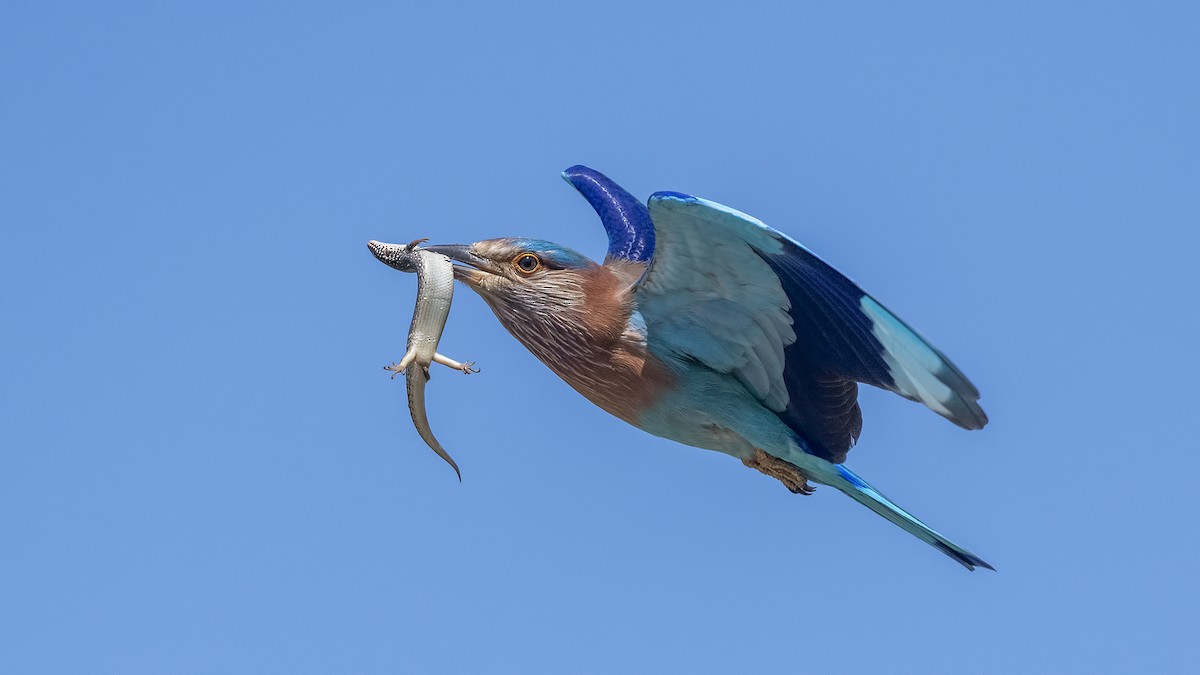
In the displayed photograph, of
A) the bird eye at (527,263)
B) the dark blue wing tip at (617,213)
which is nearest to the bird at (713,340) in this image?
the bird eye at (527,263)

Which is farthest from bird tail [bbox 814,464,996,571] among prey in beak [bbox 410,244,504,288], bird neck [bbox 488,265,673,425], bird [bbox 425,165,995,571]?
prey in beak [bbox 410,244,504,288]

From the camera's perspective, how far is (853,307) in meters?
8.54

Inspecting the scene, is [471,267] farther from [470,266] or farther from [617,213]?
[617,213]

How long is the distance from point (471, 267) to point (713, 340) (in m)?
1.43

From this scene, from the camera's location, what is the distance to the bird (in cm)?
866

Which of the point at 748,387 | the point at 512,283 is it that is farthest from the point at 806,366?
the point at 512,283

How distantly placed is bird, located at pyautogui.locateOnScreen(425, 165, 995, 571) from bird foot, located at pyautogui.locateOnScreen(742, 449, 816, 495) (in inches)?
0.4

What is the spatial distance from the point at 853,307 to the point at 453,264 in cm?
230

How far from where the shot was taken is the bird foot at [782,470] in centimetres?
948

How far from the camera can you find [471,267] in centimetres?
959

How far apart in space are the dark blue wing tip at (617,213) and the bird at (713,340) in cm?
59

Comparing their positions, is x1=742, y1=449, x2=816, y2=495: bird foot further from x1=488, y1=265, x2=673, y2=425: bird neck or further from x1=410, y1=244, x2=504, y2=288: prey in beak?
x1=410, y1=244, x2=504, y2=288: prey in beak

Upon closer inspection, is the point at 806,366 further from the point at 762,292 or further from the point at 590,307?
the point at 590,307

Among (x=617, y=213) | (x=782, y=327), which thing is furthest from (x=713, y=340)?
(x=617, y=213)
